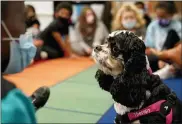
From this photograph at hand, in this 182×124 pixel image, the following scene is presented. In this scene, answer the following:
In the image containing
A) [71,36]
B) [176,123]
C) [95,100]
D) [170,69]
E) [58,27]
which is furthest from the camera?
[71,36]

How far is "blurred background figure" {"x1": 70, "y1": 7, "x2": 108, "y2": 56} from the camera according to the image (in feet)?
13.7

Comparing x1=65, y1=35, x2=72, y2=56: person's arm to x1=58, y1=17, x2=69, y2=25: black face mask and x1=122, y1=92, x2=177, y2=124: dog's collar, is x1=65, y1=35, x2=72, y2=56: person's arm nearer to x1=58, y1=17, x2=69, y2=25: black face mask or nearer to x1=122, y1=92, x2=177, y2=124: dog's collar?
x1=58, y1=17, x2=69, y2=25: black face mask

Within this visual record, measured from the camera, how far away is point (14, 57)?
1.39 m

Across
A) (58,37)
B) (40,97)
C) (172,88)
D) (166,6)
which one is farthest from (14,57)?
(58,37)

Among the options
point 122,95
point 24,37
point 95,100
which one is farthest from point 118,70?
point 95,100

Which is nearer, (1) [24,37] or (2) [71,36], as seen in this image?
(1) [24,37]

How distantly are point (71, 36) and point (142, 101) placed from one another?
10.9ft

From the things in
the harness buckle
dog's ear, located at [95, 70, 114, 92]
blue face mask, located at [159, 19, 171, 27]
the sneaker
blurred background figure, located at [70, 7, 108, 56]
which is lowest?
blurred background figure, located at [70, 7, 108, 56]

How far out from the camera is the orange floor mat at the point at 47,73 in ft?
9.18

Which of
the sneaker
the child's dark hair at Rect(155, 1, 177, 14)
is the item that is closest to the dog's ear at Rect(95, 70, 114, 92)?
the sneaker

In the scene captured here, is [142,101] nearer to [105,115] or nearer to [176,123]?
[176,123]

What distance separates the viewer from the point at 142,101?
3.50 feet

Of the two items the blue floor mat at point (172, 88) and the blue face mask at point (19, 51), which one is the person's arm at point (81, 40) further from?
the blue face mask at point (19, 51)

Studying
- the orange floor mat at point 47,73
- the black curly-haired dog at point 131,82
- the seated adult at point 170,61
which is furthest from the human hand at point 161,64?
the black curly-haired dog at point 131,82
